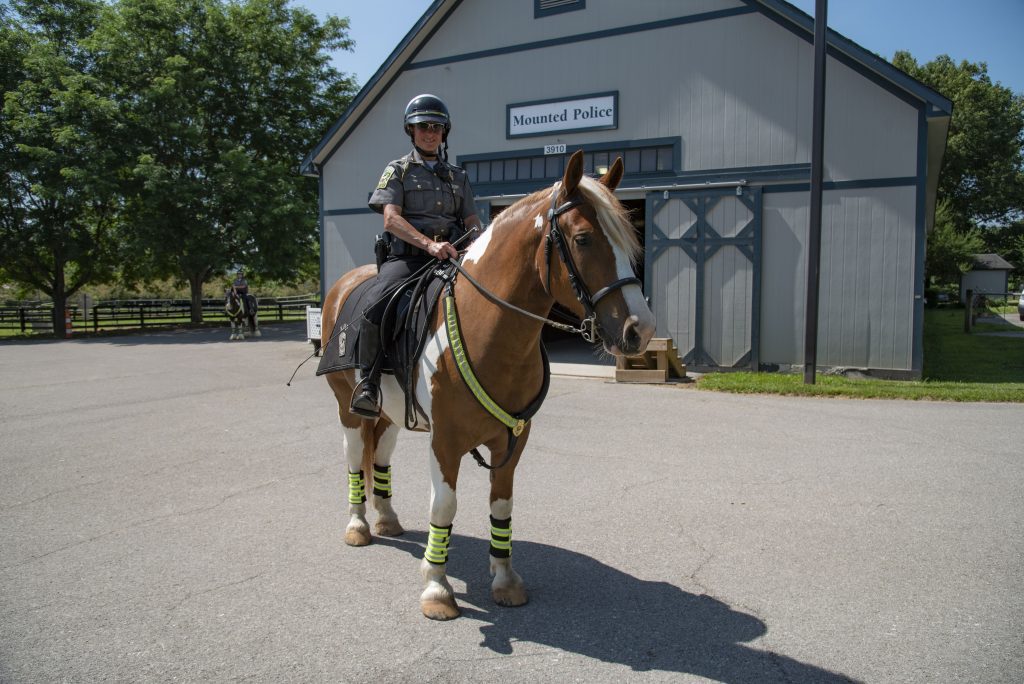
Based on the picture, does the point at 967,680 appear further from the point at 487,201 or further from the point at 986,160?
the point at 986,160

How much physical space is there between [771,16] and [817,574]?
11.5 metres

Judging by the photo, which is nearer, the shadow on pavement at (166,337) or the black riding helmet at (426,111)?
the black riding helmet at (426,111)

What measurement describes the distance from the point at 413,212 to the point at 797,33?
10838mm

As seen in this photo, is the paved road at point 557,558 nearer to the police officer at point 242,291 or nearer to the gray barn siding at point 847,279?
the gray barn siding at point 847,279

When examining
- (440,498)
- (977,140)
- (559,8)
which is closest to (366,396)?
(440,498)

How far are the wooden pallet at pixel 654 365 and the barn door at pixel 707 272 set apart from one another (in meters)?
1.28

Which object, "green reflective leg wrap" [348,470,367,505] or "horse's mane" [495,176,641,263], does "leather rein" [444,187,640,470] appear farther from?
"green reflective leg wrap" [348,470,367,505]

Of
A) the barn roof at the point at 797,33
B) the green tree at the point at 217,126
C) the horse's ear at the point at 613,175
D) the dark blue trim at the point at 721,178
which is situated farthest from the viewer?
the green tree at the point at 217,126

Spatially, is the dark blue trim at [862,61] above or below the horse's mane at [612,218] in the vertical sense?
above

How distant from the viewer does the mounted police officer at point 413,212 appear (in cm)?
413

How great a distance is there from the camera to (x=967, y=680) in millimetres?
3020

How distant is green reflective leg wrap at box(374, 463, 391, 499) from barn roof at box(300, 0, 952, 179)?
10808 mm

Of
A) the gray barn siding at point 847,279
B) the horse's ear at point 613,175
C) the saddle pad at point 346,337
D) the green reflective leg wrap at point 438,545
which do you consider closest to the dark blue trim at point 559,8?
the gray barn siding at point 847,279

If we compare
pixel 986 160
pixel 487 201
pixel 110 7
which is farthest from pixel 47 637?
pixel 986 160
